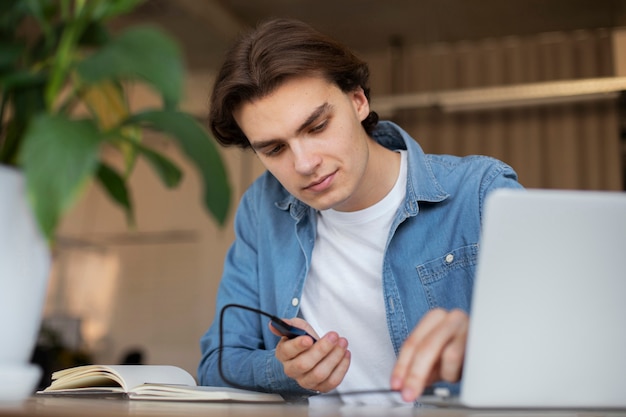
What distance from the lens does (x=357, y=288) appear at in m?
1.60

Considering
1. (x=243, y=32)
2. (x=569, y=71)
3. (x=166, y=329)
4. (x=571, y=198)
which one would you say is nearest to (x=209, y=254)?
(x=166, y=329)

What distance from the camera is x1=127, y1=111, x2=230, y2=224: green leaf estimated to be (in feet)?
2.72

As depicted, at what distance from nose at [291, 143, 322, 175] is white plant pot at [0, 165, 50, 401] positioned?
2.19 ft

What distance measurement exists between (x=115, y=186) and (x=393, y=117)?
532 cm

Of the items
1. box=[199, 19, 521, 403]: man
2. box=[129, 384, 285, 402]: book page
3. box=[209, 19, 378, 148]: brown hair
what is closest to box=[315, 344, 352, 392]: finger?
box=[129, 384, 285, 402]: book page

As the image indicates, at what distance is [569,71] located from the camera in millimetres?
6172

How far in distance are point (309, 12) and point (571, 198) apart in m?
5.62

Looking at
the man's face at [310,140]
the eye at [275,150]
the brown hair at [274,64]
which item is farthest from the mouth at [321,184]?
the brown hair at [274,64]

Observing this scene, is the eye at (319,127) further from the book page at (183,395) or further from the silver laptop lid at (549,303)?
the silver laptop lid at (549,303)

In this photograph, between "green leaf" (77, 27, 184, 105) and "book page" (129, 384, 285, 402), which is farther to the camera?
"book page" (129, 384, 285, 402)

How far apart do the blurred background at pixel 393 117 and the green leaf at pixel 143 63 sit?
15.9 ft

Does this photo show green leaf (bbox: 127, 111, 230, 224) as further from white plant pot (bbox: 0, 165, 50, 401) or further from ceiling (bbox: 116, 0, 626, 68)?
ceiling (bbox: 116, 0, 626, 68)

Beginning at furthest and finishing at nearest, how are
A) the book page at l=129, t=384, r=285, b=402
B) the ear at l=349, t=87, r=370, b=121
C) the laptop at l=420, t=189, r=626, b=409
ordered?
the ear at l=349, t=87, r=370, b=121 < the book page at l=129, t=384, r=285, b=402 < the laptop at l=420, t=189, r=626, b=409

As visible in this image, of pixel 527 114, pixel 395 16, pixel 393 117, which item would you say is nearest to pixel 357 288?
pixel 393 117
